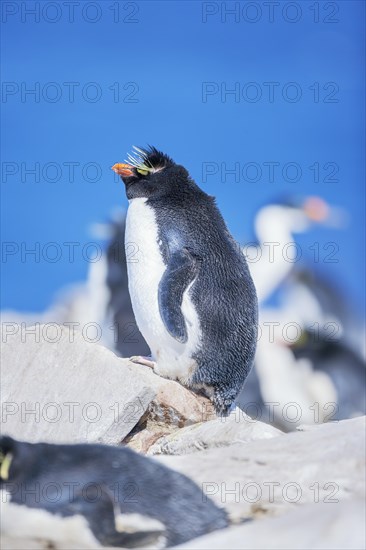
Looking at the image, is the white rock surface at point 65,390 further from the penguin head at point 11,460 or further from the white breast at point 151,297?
the penguin head at point 11,460

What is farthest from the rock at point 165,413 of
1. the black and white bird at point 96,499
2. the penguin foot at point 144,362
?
the black and white bird at point 96,499

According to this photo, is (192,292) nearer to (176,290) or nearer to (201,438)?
(176,290)

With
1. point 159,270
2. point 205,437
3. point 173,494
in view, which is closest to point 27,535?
point 173,494

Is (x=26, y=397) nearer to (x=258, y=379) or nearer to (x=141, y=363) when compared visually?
(x=141, y=363)

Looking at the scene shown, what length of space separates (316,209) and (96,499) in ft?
23.8

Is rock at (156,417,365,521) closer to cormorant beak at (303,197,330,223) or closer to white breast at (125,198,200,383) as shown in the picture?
white breast at (125,198,200,383)

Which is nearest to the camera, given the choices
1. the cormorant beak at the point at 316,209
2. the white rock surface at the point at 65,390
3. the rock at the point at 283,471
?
the rock at the point at 283,471

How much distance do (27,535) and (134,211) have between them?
2293 millimetres

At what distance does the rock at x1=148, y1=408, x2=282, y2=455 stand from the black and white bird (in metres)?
0.75

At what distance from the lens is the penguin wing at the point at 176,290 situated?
3.79m

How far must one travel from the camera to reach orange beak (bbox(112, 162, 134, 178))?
4.19m

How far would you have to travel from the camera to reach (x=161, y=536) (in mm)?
1955

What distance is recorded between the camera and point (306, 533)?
62.7 inches

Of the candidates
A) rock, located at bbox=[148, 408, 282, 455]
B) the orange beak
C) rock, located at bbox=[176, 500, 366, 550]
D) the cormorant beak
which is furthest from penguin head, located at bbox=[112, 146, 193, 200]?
the cormorant beak
